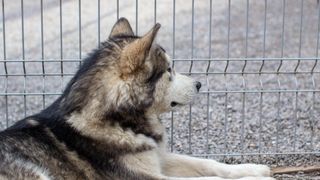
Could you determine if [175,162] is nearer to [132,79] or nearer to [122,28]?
[132,79]

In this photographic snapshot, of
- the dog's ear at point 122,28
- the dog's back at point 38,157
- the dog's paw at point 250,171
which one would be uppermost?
the dog's ear at point 122,28

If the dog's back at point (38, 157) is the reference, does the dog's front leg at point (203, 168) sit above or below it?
below

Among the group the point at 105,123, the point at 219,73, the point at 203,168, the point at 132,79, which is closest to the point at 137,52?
the point at 132,79

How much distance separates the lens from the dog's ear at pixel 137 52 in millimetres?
5402

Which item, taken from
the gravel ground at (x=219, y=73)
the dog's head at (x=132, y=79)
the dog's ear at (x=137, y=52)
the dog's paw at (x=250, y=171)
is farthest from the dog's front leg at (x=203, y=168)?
the dog's ear at (x=137, y=52)

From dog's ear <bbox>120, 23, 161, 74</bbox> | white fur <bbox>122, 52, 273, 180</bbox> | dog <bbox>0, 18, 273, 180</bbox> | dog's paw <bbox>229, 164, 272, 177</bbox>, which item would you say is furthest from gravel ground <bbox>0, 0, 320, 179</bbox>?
dog's ear <bbox>120, 23, 161, 74</bbox>

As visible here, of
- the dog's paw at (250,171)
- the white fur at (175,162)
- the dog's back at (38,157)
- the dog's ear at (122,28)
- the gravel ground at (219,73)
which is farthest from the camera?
the gravel ground at (219,73)

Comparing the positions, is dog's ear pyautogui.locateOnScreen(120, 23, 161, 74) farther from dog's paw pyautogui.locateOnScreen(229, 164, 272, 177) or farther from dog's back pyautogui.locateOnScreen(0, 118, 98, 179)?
dog's paw pyautogui.locateOnScreen(229, 164, 272, 177)

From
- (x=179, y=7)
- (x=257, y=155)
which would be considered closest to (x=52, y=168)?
(x=257, y=155)

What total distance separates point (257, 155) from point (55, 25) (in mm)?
6682

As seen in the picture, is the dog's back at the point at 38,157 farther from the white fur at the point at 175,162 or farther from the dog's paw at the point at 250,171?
the dog's paw at the point at 250,171

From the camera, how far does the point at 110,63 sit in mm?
5539

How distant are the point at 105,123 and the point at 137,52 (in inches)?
21.0

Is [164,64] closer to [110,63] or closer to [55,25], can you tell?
[110,63]
